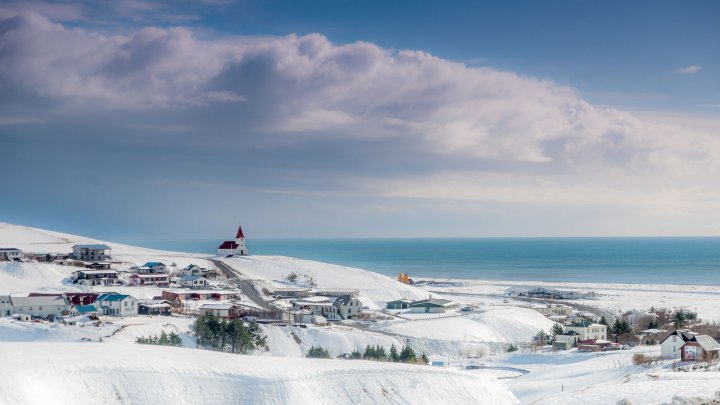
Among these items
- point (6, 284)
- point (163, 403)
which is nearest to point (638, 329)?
point (163, 403)

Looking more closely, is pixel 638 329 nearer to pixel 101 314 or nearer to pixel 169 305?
pixel 169 305

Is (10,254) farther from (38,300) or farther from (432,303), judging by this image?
(432,303)

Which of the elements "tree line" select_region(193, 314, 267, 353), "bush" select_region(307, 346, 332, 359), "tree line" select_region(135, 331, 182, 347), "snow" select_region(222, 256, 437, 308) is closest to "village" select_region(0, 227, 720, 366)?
"snow" select_region(222, 256, 437, 308)

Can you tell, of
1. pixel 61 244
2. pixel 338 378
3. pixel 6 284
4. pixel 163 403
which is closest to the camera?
pixel 163 403

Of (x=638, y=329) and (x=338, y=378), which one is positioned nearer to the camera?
(x=338, y=378)

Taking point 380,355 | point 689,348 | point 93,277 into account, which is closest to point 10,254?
point 93,277

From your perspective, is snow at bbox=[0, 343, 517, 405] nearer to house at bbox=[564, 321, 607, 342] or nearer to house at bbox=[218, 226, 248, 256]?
house at bbox=[564, 321, 607, 342]
